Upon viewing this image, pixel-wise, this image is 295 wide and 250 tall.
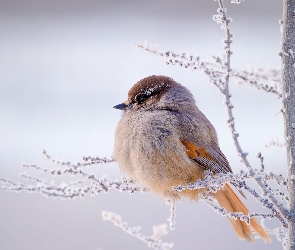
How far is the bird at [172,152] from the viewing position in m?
2.20

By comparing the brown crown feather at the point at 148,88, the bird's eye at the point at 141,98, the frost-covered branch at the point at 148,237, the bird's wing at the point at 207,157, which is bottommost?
the frost-covered branch at the point at 148,237

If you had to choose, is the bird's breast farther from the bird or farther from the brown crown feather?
the brown crown feather

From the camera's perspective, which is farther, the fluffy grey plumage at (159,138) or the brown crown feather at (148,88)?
the brown crown feather at (148,88)

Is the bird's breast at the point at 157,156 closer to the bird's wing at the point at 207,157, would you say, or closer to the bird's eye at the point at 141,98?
the bird's wing at the point at 207,157

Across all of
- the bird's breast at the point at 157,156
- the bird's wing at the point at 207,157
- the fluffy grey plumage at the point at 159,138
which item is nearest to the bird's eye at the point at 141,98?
the fluffy grey plumage at the point at 159,138

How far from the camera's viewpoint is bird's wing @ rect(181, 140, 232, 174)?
87.8 inches

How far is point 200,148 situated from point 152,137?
8.8 inches

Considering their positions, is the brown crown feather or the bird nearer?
the bird

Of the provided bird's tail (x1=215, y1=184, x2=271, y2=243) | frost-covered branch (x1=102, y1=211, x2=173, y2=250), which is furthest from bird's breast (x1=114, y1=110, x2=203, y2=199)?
frost-covered branch (x1=102, y1=211, x2=173, y2=250)

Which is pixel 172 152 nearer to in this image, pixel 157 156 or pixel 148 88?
pixel 157 156

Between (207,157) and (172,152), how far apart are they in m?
0.16

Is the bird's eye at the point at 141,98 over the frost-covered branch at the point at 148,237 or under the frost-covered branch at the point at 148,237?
over

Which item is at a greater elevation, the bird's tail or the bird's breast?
the bird's breast

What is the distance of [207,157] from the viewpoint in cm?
224
